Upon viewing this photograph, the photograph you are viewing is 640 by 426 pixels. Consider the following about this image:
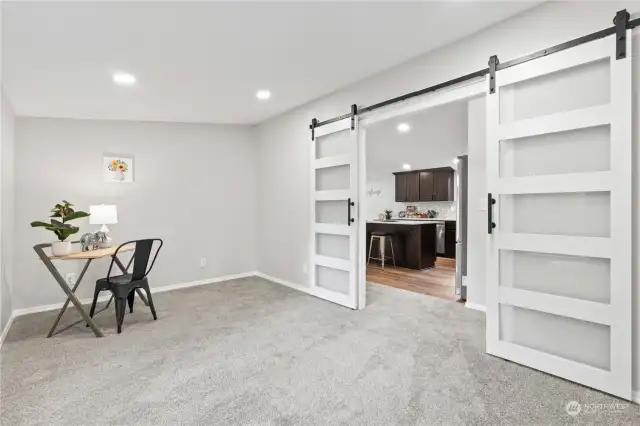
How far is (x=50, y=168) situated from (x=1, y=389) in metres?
2.76

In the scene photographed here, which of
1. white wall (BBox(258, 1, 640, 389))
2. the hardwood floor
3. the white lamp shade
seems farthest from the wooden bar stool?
the white lamp shade

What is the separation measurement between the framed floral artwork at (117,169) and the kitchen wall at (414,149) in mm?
3315

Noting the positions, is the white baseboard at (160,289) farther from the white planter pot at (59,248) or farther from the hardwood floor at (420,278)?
the hardwood floor at (420,278)

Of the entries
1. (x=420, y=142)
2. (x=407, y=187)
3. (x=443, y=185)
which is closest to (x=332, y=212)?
(x=420, y=142)

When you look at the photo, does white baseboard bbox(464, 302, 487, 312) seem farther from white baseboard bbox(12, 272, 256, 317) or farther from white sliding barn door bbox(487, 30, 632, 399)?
white baseboard bbox(12, 272, 256, 317)

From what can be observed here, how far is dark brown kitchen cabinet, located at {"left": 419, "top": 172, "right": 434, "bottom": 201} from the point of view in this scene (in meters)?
8.50

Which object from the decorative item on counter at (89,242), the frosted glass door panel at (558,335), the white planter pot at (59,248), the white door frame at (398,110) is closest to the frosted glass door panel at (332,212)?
the white door frame at (398,110)

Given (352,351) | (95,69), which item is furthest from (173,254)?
(352,351)

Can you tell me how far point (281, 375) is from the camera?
7.65ft

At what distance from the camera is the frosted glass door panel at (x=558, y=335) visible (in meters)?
2.11

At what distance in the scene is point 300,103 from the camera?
14.5 feet

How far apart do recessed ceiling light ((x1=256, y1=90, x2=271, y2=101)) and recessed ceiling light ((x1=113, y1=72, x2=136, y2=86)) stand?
1.23 meters

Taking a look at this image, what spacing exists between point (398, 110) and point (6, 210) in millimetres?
3865

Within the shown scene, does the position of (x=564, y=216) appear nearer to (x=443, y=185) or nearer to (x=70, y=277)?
(x=70, y=277)
